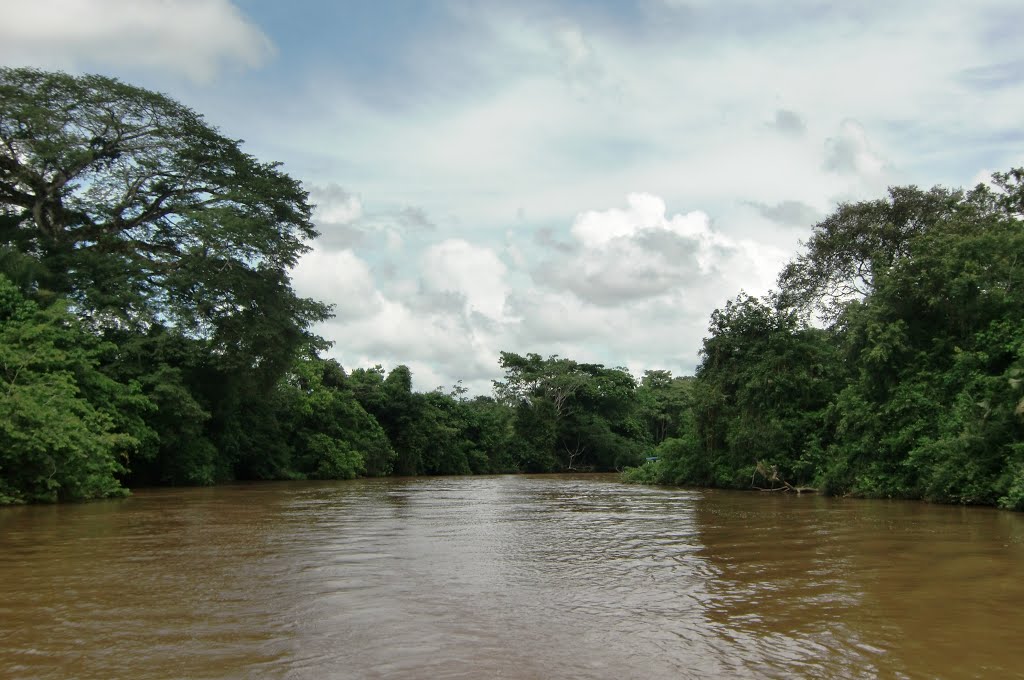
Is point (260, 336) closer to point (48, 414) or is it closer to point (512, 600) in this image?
point (48, 414)

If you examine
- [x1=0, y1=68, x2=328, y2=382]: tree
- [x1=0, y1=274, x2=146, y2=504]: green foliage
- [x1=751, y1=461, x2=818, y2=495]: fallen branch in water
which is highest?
[x1=0, y1=68, x2=328, y2=382]: tree

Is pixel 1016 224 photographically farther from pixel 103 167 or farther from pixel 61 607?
pixel 103 167

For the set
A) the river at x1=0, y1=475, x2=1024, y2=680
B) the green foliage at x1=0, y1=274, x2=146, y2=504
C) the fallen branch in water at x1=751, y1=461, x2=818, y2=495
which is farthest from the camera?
the fallen branch in water at x1=751, y1=461, x2=818, y2=495

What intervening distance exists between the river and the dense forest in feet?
15.5

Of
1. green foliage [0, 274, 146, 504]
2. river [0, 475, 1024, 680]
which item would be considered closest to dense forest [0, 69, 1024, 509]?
green foliage [0, 274, 146, 504]

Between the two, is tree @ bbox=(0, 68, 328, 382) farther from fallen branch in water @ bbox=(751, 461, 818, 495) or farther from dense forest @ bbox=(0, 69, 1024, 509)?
fallen branch in water @ bbox=(751, 461, 818, 495)

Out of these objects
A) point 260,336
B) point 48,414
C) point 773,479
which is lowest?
point 773,479

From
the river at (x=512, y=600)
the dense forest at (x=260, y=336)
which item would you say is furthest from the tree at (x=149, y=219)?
the river at (x=512, y=600)

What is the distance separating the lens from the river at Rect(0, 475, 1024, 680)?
5055 mm

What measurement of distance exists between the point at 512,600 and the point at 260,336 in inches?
864

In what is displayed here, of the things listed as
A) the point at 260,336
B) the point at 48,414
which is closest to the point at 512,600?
→ the point at 48,414

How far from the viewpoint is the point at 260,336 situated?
27109 mm

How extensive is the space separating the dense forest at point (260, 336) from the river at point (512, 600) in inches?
186

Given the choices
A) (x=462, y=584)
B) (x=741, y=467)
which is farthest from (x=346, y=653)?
(x=741, y=467)
